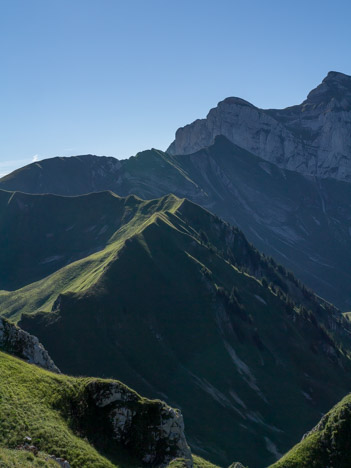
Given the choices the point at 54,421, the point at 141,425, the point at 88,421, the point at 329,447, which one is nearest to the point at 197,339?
the point at 329,447

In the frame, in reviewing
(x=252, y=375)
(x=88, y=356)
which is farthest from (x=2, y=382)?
(x=252, y=375)

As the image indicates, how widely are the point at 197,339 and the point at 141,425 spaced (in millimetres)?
101317

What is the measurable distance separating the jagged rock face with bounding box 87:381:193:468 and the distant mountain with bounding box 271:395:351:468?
30.8ft

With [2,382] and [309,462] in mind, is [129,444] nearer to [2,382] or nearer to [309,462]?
[2,382]

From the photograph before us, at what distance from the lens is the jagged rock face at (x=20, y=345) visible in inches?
1752

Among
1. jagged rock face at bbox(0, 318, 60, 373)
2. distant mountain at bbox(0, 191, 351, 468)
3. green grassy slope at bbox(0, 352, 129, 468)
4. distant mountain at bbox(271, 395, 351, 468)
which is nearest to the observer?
green grassy slope at bbox(0, 352, 129, 468)

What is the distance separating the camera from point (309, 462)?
3978cm

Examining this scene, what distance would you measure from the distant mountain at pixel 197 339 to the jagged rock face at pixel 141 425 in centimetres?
6910

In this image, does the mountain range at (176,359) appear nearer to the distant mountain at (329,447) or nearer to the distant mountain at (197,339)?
the distant mountain at (329,447)

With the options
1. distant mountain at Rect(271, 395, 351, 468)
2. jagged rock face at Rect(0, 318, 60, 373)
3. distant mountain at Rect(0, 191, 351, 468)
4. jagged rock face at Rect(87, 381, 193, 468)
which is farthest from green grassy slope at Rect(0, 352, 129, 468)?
distant mountain at Rect(0, 191, 351, 468)

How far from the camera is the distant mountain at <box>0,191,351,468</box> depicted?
113562mm

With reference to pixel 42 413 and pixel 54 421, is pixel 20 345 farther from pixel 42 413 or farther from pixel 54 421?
pixel 54 421

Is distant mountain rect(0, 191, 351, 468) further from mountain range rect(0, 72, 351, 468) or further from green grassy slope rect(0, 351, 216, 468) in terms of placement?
green grassy slope rect(0, 351, 216, 468)

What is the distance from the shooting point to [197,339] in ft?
444
